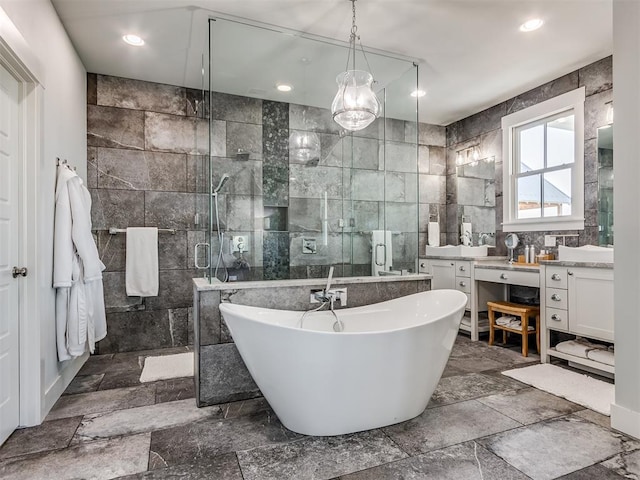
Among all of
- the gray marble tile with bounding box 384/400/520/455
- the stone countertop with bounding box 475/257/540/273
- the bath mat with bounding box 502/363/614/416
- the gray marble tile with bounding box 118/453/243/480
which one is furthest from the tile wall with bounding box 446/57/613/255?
the gray marble tile with bounding box 118/453/243/480

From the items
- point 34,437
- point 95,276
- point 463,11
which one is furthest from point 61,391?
point 463,11

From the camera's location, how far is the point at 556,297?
3154mm

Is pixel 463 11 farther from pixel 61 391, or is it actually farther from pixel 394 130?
pixel 61 391

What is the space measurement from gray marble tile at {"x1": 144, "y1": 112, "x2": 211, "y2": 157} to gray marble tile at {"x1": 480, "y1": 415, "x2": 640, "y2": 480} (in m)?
3.25

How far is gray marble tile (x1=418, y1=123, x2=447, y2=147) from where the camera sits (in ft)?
16.7

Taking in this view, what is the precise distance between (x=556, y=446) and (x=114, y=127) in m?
4.17

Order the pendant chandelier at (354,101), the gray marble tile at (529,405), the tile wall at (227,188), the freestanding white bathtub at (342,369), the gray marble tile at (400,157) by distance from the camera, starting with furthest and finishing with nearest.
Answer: the gray marble tile at (400,157), the tile wall at (227,188), the pendant chandelier at (354,101), the gray marble tile at (529,405), the freestanding white bathtub at (342,369)

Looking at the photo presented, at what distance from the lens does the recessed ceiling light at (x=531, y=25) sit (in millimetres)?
2762

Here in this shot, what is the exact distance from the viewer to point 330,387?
1888 mm

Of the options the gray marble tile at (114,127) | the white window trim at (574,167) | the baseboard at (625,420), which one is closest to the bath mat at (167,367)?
the gray marble tile at (114,127)

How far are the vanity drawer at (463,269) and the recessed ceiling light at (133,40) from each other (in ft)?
11.9

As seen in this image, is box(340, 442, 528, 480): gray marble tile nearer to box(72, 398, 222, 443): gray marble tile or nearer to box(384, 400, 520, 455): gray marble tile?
box(384, 400, 520, 455): gray marble tile

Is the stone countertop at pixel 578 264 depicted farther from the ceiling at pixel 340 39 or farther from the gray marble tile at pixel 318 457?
the gray marble tile at pixel 318 457

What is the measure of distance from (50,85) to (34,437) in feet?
6.96
